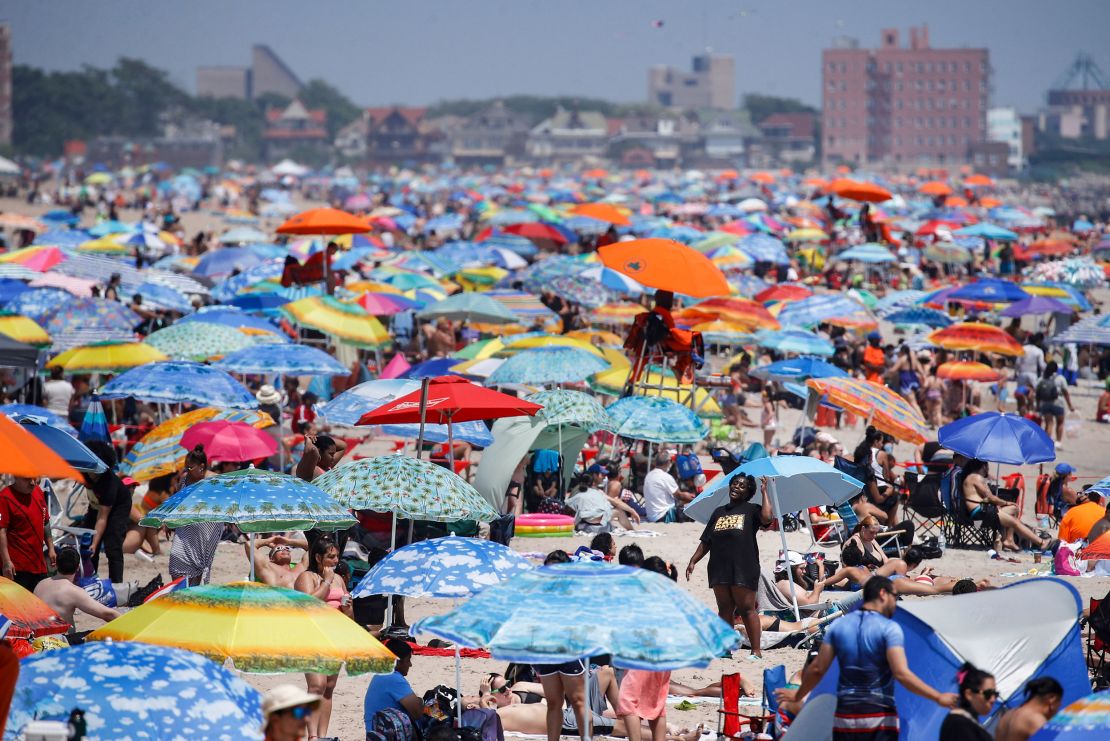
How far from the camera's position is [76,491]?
10.2m

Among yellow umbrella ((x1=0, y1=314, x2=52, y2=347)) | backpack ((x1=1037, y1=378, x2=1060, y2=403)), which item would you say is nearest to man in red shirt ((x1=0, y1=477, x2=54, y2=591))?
yellow umbrella ((x1=0, y1=314, x2=52, y2=347))

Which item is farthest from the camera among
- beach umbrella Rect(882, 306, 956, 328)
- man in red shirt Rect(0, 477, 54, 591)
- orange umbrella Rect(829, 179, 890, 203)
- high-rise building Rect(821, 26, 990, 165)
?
high-rise building Rect(821, 26, 990, 165)

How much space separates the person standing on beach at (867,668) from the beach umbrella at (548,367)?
258 inches

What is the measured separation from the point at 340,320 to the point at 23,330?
279cm

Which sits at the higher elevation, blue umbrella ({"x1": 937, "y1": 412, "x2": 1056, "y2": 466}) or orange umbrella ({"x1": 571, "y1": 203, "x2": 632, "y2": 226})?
orange umbrella ({"x1": 571, "y1": 203, "x2": 632, "y2": 226})

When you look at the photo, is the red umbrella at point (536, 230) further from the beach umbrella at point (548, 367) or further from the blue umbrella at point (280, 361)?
the blue umbrella at point (280, 361)

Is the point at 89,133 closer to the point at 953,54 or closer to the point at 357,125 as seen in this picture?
the point at 357,125

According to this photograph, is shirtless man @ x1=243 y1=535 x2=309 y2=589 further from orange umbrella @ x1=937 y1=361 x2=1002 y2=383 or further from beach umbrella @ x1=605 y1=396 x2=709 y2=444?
orange umbrella @ x1=937 y1=361 x2=1002 y2=383

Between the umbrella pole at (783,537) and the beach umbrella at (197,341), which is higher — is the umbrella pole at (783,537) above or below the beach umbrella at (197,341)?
below

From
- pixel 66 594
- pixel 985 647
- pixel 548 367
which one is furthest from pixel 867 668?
pixel 548 367

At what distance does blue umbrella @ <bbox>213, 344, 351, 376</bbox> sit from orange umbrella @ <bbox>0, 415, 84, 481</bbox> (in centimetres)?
608

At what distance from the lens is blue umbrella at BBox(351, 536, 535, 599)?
643cm

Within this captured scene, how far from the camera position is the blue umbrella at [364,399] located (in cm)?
1080

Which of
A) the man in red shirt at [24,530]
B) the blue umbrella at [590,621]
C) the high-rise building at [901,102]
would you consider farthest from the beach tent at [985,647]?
the high-rise building at [901,102]
